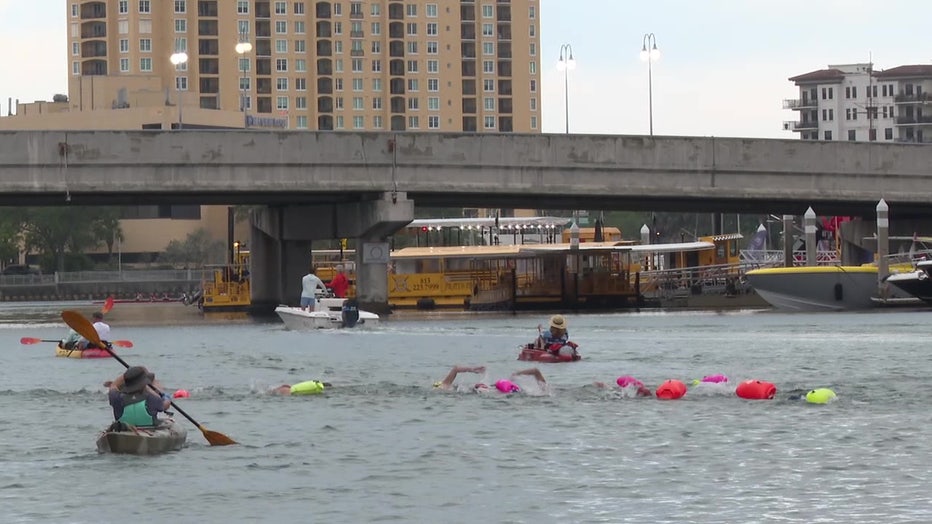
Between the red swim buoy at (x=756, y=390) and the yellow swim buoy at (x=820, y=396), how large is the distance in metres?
0.85

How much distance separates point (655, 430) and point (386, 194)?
4011 centimetres

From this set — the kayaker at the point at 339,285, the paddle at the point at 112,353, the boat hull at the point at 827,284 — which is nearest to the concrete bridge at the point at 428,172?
the kayaker at the point at 339,285

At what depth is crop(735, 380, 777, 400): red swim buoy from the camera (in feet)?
111

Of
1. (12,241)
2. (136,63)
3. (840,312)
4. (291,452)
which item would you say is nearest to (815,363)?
(291,452)

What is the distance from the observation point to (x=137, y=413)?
26.4 m

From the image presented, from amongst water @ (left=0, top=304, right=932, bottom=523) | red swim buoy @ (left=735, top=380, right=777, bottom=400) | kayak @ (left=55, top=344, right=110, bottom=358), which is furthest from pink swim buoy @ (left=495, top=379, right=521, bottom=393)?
kayak @ (left=55, top=344, right=110, bottom=358)

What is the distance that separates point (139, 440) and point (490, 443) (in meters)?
5.44

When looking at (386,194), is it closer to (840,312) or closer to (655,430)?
(840,312)

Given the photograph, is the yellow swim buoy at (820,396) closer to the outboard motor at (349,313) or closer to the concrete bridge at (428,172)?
the outboard motor at (349,313)

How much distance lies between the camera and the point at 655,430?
2934 cm

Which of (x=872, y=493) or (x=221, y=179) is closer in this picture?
(x=872, y=493)

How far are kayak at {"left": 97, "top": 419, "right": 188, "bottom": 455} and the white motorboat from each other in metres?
29.8

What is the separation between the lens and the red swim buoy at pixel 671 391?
3381 cm

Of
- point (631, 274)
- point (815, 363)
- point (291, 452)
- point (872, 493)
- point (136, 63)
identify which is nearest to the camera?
point (872, 493)
